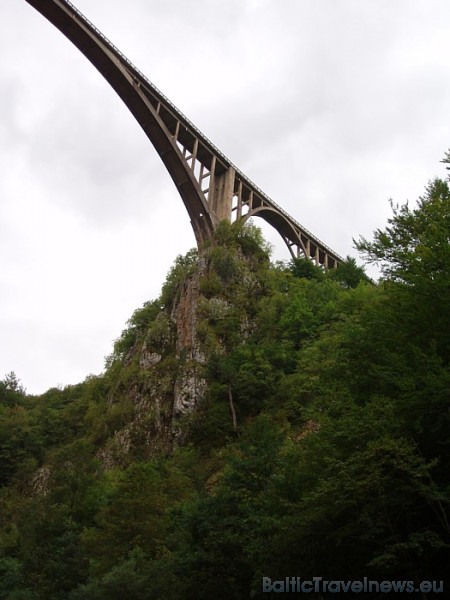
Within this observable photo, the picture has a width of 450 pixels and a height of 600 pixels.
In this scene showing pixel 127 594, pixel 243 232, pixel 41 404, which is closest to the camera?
pixel 127 594

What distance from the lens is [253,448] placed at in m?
13.7

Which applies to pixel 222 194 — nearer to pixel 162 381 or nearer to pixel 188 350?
pixel 188 350

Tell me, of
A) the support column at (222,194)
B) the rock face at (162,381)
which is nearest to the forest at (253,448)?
the rock face at (162,381)

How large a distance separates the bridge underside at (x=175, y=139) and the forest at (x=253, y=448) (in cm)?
278

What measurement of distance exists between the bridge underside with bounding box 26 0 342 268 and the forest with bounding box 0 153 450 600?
278 centimetres

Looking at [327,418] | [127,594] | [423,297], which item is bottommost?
[127,594]

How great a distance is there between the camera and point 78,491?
19062mm

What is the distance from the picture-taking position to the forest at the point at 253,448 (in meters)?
8.94

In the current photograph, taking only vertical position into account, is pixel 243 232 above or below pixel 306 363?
above

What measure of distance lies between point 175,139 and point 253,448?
2177cm

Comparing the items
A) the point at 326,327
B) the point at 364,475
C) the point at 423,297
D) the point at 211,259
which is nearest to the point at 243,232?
the point at 211,259

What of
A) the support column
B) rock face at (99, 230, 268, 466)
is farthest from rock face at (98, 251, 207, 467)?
the support column

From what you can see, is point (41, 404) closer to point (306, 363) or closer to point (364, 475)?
point (306, 363)

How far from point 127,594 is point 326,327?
16.9 meters
